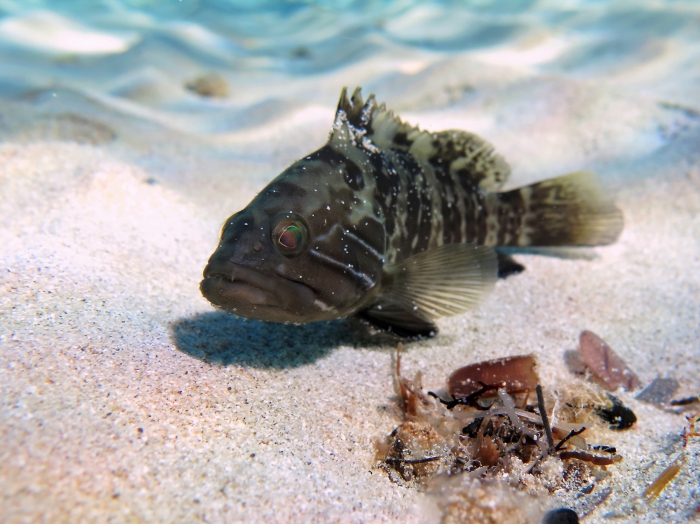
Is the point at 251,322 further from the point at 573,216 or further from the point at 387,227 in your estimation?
the point at 573,216

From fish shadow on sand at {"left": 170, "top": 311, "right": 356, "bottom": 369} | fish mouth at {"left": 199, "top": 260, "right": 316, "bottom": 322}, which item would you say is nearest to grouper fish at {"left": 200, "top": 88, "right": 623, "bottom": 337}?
fish mouth at {"left": 199, "top": 260, "right": 316, "bottom": 322}

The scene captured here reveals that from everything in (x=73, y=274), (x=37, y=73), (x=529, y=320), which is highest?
(x=37, y=73)

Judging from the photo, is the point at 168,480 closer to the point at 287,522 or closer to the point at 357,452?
the point at 287,522

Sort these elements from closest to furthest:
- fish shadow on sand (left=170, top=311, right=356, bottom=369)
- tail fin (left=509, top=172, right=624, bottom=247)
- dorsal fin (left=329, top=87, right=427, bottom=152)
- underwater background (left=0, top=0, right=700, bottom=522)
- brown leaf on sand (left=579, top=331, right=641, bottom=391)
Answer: underwater background (left=0, top=0, right=700, bottom=522)
fish shadow on sand (left=170, top=311, right=356, bottom=369)
brown leaf on sand (left=579, top=331, right=641, bottom=391)
dorsal fin (left=329, top=87, right=427, bottom=152)
tail fin (left=509, top=172, right=624, bottom=247)

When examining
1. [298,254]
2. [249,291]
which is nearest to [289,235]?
[298,254]

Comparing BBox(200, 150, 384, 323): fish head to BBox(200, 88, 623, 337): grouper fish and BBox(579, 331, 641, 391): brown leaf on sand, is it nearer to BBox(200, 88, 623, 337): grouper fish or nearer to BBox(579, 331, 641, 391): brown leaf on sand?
BBox(200, 88, 623, 337): grouper fish

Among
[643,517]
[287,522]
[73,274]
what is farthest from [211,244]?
[643,517]
